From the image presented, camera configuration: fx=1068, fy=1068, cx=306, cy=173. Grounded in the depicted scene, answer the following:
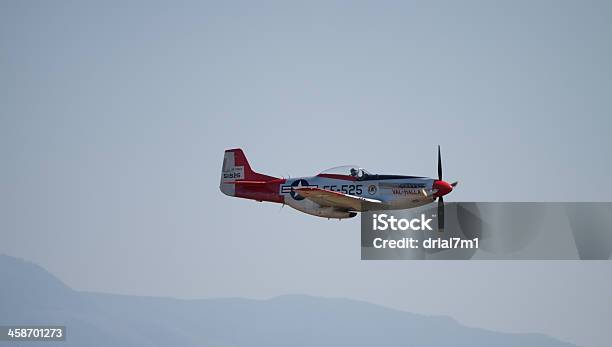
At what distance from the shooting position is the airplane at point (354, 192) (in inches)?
1762

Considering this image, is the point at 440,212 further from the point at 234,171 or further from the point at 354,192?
the point at 234,171

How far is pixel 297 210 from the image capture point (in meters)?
47.4

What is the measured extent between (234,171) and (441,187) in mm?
11058

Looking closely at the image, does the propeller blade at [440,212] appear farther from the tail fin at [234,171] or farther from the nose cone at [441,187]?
the tail fin at [234,171]

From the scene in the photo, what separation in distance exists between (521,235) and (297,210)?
1156 centimetres

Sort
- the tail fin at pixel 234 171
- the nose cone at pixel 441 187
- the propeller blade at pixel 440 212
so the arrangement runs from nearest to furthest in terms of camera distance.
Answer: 1. the nose cone at pixel 441 187
2. the propeller blade at pixel 440 212
3. the tail fin at pixel 234 171

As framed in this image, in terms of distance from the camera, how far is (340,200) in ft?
148

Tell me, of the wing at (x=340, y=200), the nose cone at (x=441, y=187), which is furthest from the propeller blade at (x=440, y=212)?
the wing at (x=340, y=200)

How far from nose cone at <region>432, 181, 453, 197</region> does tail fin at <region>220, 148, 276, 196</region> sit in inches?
348

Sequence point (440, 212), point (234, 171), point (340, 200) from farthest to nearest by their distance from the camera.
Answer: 1. point (234, 171)
2. point (440, 212)
3. point (340, 200)

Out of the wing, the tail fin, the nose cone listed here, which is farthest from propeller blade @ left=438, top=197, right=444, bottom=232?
A: the tail fin

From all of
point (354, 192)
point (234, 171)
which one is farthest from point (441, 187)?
point (234, 171)

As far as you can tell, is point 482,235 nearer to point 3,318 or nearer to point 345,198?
point 345,198

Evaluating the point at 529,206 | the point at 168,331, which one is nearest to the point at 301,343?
the point at 168,331
